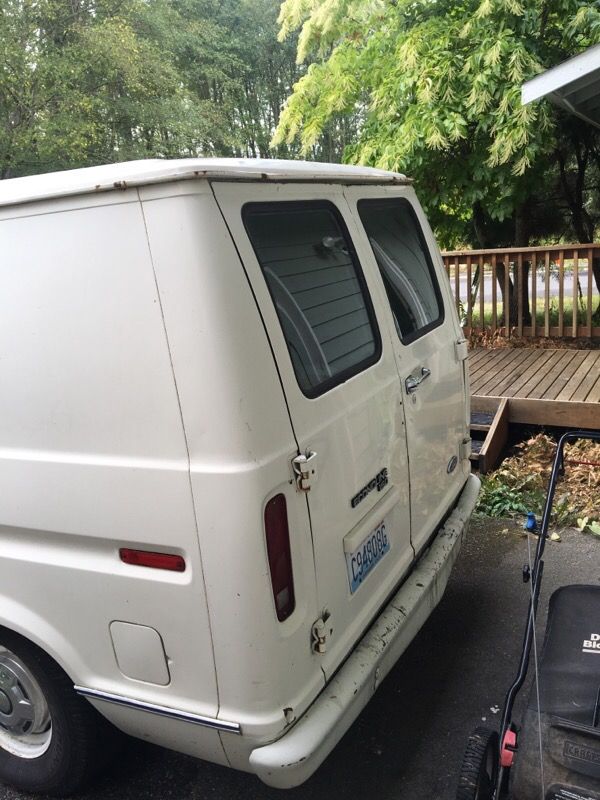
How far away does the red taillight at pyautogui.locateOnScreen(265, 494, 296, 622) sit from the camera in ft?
5.82

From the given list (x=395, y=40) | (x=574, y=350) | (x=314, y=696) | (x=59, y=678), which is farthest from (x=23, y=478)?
(x=395, y=40)

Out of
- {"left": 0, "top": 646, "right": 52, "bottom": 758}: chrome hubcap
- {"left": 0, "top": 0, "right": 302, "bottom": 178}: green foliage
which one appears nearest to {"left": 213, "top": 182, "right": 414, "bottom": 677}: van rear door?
{"left": 0, "top": 646, "right": 52, "bottom": 758}: chrome hubcap

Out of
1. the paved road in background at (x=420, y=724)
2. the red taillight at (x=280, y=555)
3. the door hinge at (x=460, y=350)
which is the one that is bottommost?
the paved road in background at (x=420, y=724)

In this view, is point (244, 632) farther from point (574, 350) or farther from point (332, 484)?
point (574, 350)

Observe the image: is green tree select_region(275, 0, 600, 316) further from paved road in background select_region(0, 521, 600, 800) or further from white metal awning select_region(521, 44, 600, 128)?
paved road in background select_region(0, 521, 600, 800)

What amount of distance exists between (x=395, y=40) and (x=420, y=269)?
715 cm

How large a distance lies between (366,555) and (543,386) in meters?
4.34

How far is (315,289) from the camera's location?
2215 mm

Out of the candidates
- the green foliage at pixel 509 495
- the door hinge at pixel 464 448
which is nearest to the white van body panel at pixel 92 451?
the door hinge at pixel 464 448

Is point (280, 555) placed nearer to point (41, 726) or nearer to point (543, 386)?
point (41, 726)

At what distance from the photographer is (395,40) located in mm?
8828

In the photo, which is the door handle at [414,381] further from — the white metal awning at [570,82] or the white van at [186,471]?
the white metal awning at [570,82]

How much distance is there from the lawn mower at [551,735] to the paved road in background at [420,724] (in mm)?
424

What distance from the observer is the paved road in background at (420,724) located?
243 cm
